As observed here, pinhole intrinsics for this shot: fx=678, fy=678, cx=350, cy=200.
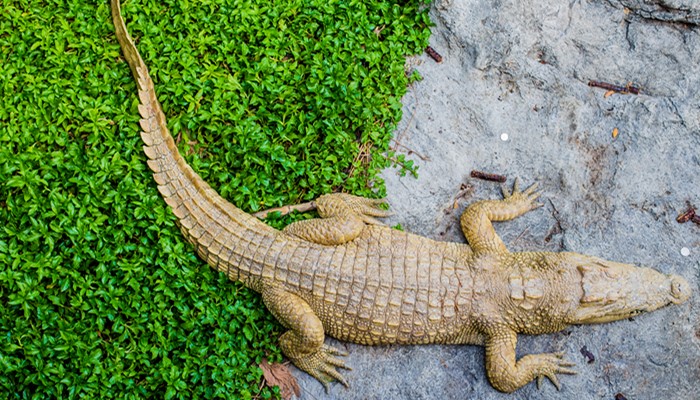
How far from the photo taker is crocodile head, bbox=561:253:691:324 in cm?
521

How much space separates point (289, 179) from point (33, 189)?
78.7 inches

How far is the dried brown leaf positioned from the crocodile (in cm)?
14

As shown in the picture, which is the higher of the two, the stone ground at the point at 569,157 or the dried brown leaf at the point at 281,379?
the stone ground at the point at 569,157

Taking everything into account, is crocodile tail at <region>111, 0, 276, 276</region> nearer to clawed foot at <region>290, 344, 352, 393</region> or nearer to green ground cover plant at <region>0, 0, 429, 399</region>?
green ground cover plant at <region>0, 0, 429, 399</region>

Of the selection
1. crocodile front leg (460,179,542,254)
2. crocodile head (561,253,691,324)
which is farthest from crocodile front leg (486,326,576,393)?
crocodile front leg (460,179,542,254)

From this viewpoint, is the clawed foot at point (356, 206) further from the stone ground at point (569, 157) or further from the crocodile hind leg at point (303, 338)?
the crocodile hind leg at point (303, 338)

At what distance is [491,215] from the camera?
5.63 metres

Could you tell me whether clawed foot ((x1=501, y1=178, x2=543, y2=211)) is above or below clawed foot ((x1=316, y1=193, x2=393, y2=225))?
above

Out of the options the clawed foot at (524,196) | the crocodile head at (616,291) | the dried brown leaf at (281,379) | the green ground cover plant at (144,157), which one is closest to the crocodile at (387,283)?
the crocodile head at (616,291)

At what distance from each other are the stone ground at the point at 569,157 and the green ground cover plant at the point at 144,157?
420 mm

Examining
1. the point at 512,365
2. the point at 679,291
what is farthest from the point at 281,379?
the point at 679,291

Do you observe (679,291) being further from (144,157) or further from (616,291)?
(144,157)

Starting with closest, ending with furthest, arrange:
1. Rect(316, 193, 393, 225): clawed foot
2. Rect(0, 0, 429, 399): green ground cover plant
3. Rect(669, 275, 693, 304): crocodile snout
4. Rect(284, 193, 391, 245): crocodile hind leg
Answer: Rect(0, 0, 429, 399): green ground cover plant < Rect(669, 275, 693, 304): crocodile snout < Rect(284, 193, 391, 245): crocodile hind leg < Rect(316, 193, 393, 225): clawed foot

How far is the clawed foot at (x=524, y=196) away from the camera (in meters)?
5.72
